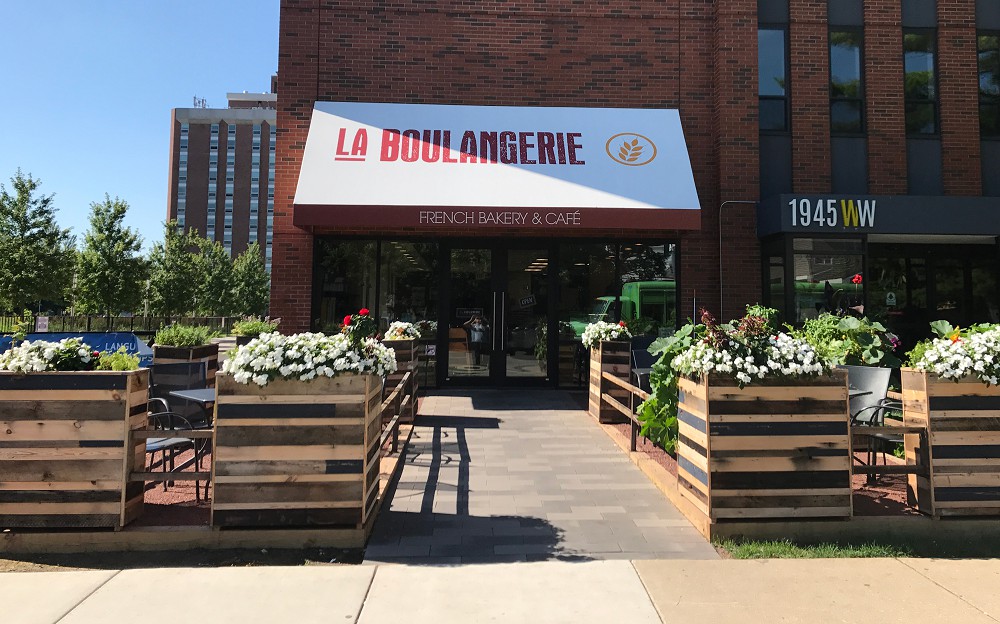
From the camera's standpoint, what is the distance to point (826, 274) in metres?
9.46

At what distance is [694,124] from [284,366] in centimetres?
942

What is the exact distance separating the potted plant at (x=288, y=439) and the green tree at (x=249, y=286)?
4398cm

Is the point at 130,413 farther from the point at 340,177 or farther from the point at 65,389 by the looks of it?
the point at 340,177

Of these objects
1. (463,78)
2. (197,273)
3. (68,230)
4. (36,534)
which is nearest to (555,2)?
(463,78)

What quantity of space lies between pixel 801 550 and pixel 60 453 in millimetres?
4792

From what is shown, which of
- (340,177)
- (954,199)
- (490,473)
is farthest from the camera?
(954,199)

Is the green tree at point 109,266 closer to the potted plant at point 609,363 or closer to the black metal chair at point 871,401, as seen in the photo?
the potted plant at point 609,363

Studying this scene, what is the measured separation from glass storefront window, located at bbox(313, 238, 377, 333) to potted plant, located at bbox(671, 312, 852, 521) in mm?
7661

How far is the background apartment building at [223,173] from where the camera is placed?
277 feet

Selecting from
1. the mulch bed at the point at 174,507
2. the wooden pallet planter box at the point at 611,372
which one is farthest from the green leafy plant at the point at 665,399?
the mulch bed at the point at 174,507

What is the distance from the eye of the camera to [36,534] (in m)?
3.60

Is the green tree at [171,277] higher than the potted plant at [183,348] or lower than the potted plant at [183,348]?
higher

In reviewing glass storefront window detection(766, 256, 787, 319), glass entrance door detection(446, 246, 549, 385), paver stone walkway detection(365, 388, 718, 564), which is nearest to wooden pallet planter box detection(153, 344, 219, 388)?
paver stone walkway detection(365, 388, 718, 564)

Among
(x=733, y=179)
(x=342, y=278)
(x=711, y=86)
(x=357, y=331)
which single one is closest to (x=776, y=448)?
(x=357, y=331)
